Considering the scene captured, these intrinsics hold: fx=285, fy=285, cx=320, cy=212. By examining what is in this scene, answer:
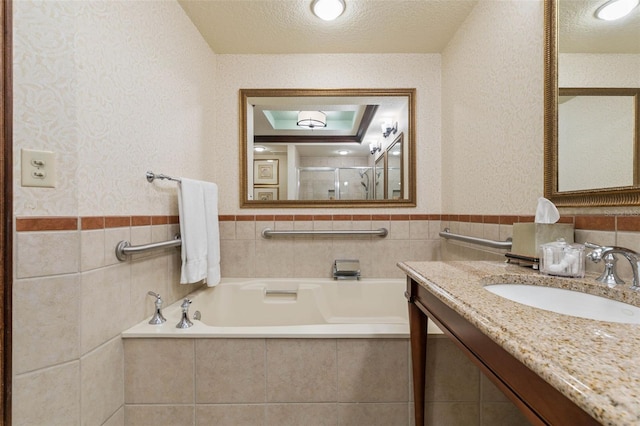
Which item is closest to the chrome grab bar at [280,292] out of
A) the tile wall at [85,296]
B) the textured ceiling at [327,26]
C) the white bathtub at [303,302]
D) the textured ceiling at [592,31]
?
the white bathtub at [303,302]

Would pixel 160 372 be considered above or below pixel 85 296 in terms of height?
below

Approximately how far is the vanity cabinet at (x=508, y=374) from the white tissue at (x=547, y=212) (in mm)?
509

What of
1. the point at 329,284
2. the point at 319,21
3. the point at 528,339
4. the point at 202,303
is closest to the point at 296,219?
the point at 329,284

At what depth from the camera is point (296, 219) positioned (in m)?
2.10

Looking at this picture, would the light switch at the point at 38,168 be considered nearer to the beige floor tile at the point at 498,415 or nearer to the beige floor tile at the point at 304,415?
the beige floor tile at the point at 304,415

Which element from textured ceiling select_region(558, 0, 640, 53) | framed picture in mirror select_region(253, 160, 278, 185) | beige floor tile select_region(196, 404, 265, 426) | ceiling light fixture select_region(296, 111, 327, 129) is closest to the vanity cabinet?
beige floor tile select_region(196, 404, 265, 426)

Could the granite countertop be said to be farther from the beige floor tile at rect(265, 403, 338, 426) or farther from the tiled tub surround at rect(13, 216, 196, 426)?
the tiled tub surround at rect(13, 216, 196, 426)

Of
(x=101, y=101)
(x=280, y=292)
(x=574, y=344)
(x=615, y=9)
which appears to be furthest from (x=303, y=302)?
(x=615, y=9)

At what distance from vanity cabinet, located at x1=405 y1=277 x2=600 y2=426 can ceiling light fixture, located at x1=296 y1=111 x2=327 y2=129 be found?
1.50 metres

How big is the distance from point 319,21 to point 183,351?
1914 millimetres

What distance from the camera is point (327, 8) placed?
1571 millimetres

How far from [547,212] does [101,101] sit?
5.57 feet

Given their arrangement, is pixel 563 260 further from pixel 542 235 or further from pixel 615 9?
pixel 615 9

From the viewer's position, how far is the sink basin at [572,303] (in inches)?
26.1
